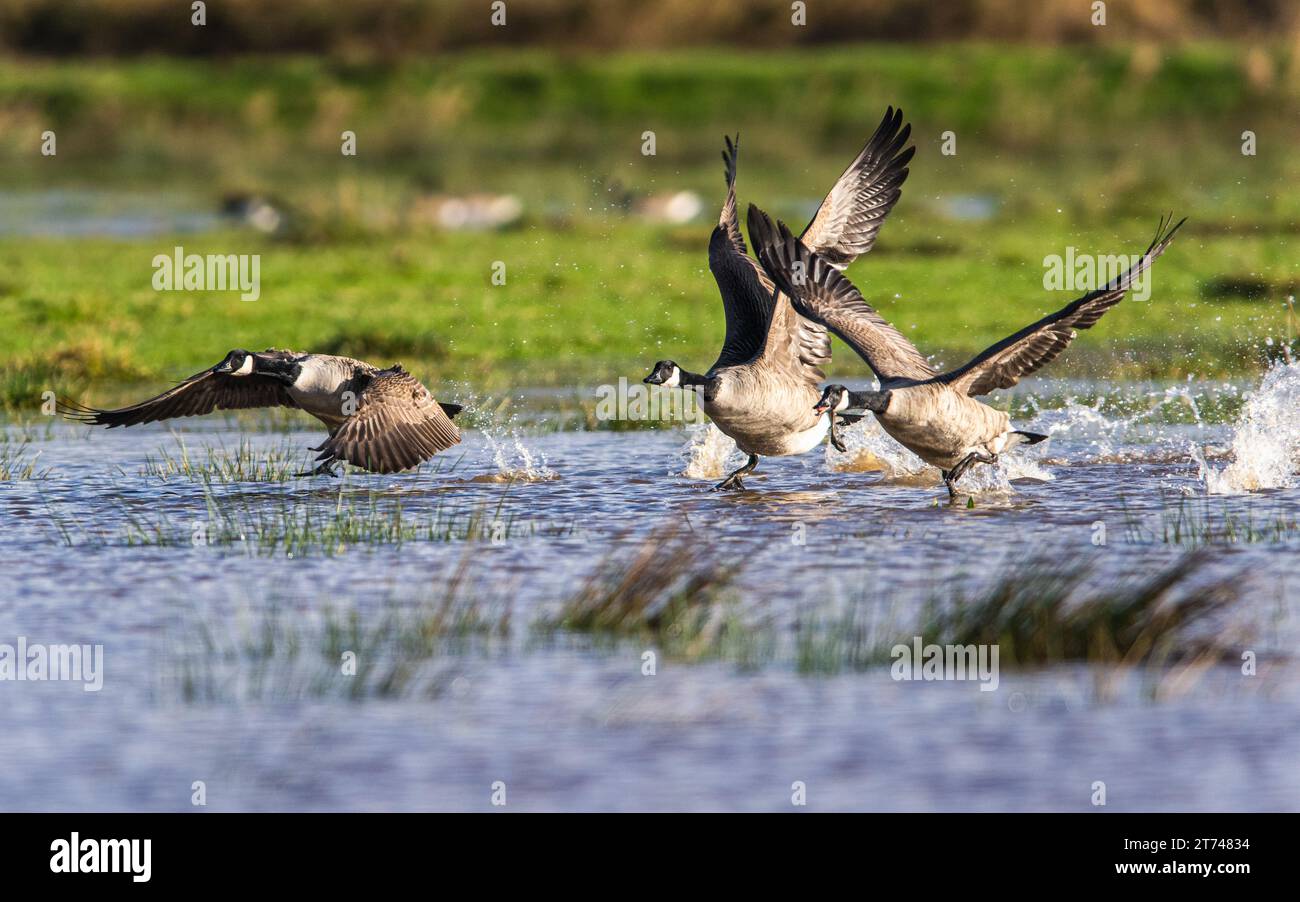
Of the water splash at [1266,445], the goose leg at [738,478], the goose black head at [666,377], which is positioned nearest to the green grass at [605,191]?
the water splash at [1266,445]

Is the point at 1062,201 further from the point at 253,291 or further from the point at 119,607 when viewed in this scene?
the point at 119,607

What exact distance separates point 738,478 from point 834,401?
1416mm

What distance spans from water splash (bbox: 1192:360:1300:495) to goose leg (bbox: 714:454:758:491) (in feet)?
8.97

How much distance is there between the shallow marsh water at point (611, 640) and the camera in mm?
7020

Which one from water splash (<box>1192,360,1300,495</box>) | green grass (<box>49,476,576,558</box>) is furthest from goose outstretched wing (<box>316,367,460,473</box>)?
water splash (<box>1192,360,1300,495</box>)

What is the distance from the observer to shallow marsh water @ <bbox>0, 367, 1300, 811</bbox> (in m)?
7.02

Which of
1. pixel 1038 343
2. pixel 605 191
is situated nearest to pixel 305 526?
pixel 1038 343

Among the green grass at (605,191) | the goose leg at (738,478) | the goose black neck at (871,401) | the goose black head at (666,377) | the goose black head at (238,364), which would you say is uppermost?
the green grass at (605,191)

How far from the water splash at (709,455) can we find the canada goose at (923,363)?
1562mm

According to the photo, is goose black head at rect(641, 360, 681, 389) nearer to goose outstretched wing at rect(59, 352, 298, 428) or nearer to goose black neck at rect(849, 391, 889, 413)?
goose black neck at rect(849, 391, 889, 413)

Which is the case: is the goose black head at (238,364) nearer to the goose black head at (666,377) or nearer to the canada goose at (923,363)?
the goose black head at (666,377)

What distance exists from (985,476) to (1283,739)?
5629mm

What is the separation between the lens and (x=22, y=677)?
8.60m

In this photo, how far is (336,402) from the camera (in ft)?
41.2
